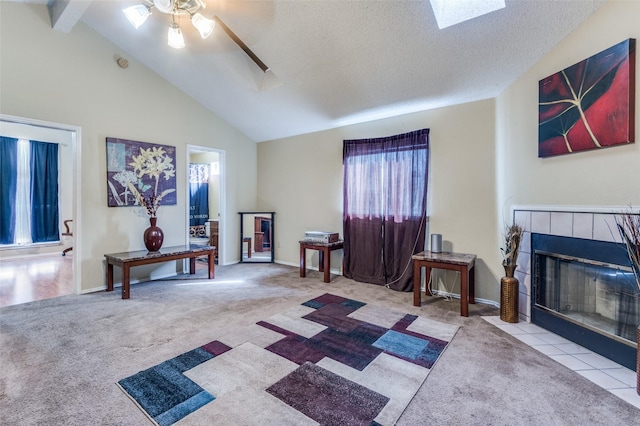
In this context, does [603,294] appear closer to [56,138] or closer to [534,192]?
[534,192]

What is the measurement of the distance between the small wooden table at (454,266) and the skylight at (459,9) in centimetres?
214

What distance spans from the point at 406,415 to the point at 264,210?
14.7 feet

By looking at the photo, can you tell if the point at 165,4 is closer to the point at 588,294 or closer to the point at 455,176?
the point at 455,176

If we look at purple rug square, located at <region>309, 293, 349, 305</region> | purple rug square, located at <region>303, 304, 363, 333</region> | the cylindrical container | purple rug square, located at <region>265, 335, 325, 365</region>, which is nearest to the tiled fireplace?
the cylindrical container

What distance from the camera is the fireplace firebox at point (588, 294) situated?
6.31ft

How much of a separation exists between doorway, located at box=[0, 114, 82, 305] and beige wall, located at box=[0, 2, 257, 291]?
62 millimetres

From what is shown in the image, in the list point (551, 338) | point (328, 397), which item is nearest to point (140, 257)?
point (328, 397)

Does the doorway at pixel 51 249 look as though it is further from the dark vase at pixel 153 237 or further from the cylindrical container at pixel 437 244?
the cylindrical container at pixel 437 244

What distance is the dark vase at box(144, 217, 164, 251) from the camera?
149 inches

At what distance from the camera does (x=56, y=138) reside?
6273 millimetres

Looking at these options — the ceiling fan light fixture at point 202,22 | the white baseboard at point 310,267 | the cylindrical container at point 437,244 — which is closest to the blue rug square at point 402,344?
the cylindrical container at point 437,244

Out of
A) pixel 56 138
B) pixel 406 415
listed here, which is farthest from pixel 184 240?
pixel 56 138

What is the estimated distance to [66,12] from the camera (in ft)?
9.97

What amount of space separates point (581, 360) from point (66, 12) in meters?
5.62
